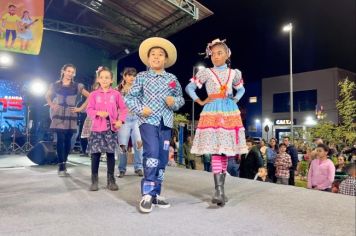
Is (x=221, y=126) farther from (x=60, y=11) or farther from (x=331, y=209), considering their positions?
(x=60, y=11)

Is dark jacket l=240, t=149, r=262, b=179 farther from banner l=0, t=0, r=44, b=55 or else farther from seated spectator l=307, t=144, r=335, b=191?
banner l=0, t=0, r=44, b=55

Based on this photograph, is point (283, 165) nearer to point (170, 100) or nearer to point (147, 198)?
point (170, 100)

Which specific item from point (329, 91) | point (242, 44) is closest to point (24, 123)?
point (242, 44)

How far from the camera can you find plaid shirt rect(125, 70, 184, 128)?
296 centimetres

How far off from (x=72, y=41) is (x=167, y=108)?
14292 millimetres

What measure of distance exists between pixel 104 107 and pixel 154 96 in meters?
0.95

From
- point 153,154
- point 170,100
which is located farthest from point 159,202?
point 170,100

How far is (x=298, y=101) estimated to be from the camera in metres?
30.1

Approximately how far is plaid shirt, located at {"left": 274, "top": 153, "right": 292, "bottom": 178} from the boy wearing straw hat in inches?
217

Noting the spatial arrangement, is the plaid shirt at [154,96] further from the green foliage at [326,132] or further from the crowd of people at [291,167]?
the green foliage at [326,132]

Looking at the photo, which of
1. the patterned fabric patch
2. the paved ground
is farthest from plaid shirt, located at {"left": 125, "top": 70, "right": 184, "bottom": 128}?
the paved ground

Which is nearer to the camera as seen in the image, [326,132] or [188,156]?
[188,156]

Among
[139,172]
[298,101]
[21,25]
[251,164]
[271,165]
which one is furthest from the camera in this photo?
[298,101]

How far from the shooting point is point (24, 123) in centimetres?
1502
